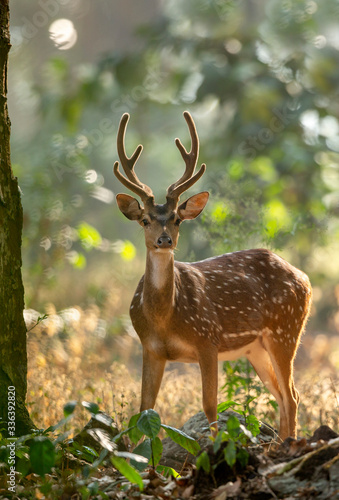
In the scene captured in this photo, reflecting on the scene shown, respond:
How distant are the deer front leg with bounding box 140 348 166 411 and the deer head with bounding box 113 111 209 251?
2.65 ft

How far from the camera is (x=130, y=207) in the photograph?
5133 mm

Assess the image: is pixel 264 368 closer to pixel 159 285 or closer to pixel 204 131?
pixel 159 285

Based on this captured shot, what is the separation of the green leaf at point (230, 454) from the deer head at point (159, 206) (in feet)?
7.12

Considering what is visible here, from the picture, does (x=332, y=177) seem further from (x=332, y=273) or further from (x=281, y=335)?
(x=281, y=335)

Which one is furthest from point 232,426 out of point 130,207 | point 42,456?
point 130,207

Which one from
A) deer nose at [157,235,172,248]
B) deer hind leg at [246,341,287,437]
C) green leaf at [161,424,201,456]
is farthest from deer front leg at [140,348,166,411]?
green leaf at [161,424,201,456]

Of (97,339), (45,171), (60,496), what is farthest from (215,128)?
(60,496)

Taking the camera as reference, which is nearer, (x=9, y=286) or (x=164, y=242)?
(x=9, y=286)

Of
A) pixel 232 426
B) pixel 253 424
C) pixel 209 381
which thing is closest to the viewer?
pixel 232 426

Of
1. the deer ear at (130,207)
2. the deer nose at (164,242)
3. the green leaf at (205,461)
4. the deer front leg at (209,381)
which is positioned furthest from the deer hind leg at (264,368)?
the green leaf at (205,461)

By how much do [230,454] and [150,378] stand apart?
230 centimetres

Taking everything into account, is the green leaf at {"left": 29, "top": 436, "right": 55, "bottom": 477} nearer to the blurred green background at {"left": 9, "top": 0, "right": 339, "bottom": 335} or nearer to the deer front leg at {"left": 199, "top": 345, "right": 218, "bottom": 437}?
the deer front leg at {"left": 199, "top": 345, "right": 218, "bottom": 437}

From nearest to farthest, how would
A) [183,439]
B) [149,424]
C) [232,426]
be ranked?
[232,426], [149,424], [183,439]

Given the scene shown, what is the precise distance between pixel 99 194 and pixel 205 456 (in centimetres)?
Result: 906
